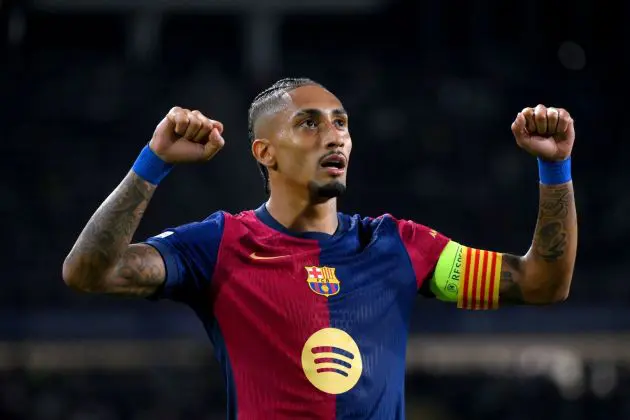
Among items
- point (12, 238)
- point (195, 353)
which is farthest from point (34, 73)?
point (195, 353)

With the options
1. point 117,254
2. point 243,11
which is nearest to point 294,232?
point 117,254

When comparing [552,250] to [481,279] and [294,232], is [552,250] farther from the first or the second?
[294,232]

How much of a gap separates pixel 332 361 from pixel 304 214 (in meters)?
0.54

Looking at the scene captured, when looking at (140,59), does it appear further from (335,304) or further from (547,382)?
(335,304)

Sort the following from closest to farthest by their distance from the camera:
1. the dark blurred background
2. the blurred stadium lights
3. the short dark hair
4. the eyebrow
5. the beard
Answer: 1. the beard
2. the eyebrow
3. the short dark hair
4. the dark blurred background
5. the blurred stadium lights

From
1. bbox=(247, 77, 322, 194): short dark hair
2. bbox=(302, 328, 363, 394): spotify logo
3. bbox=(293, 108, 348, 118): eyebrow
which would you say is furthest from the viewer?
bbox=(247, 77, 322, 194): short dark hair

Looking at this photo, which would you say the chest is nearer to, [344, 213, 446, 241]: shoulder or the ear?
[344, 213, 446, 241]: shoulder

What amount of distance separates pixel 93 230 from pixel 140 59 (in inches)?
606

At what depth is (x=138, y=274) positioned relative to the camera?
311cm

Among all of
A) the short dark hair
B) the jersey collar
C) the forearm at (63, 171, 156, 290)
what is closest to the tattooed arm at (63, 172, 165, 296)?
the forearm at (63, 171, 156, 290)

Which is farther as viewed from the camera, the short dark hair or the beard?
the short dark hair

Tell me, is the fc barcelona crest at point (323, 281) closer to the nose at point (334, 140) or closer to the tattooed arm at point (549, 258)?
the nose at point (334, 140)

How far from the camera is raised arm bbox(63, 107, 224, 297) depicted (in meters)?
2.99

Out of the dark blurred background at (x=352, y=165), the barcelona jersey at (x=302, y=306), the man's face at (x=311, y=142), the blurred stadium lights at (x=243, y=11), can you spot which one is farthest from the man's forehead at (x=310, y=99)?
the blurred stadium lights at (x=243, y=11)
